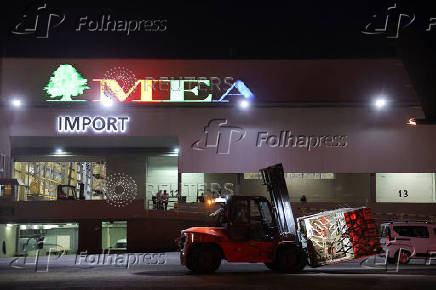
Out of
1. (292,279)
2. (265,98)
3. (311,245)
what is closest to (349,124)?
(265,98)

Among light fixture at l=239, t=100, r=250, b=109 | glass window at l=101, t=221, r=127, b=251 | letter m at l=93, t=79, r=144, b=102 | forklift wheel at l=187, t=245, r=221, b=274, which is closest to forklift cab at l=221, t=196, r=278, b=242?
forklift wheel at l=187, t=245, r=221, b=274

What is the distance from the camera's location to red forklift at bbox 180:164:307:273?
1784 cm

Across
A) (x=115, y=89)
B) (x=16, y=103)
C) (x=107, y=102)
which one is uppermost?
(x=115, y=89)

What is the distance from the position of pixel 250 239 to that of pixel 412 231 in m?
7.39

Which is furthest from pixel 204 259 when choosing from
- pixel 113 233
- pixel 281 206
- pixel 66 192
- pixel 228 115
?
pixel 66 192

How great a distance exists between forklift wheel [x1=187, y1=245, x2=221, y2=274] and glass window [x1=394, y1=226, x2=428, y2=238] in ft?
25.3

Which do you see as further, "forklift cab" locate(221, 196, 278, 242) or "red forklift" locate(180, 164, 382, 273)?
"forklift cab" locate(221, 196, 278, 242)

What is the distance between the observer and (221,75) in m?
33.3

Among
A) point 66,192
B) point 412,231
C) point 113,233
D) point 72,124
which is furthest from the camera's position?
point 66,192

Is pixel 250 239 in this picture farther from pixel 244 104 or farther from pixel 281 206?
pixel 244 104

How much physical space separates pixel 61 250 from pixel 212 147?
986 centimetres

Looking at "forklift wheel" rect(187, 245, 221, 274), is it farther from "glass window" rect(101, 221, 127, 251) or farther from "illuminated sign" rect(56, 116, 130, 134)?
"illuminated sign" rect(56, 116, 130, 134)

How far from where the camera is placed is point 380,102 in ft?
109

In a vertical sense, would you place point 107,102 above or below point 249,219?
above
